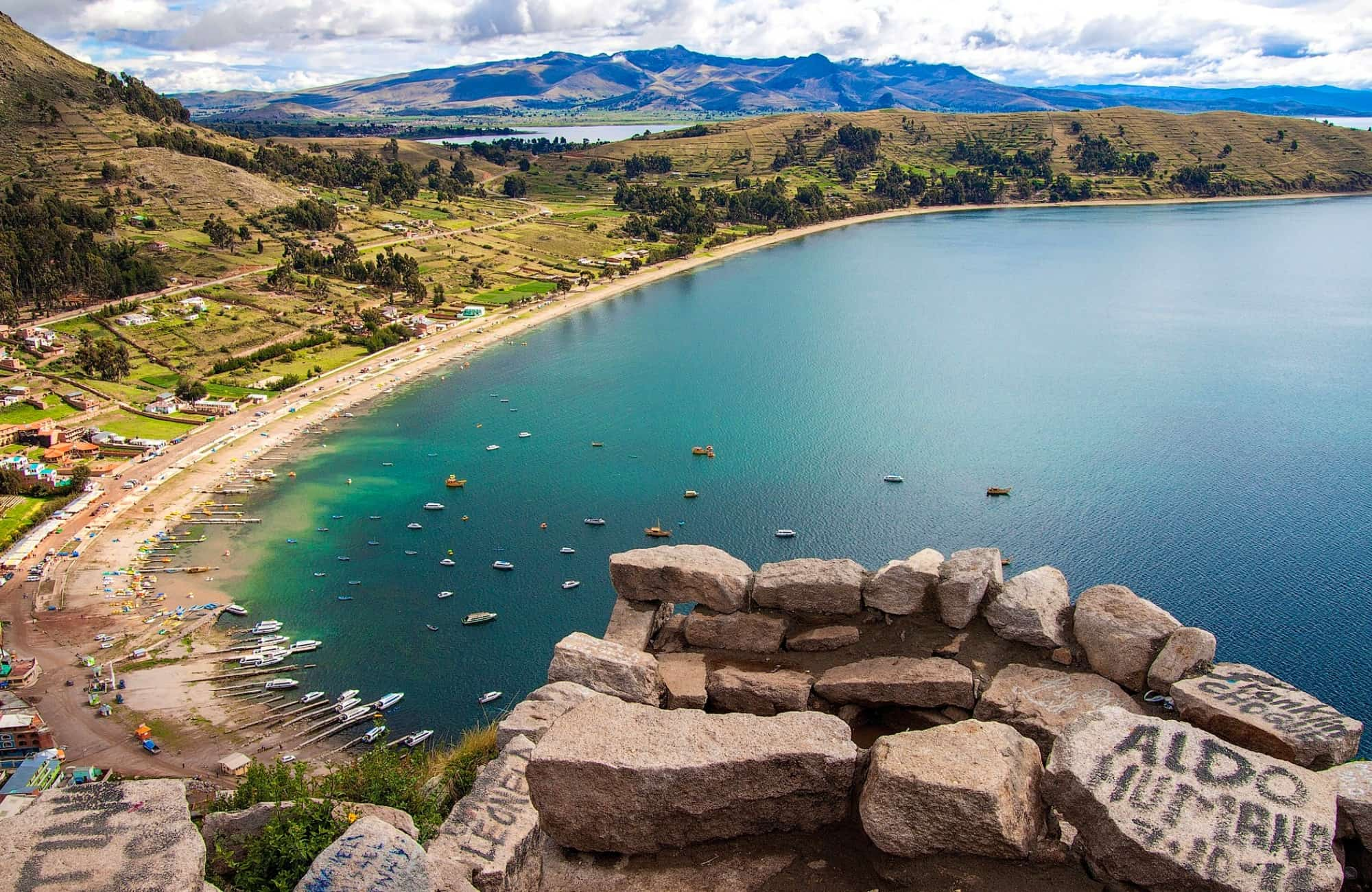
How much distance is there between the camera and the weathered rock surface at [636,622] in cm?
1702

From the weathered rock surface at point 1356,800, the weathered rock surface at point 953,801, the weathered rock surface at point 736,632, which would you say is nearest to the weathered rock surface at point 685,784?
the weathered rock surface at point 953,801

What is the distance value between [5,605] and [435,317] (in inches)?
2850

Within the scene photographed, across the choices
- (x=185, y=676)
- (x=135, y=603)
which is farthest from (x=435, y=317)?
(x=185, y=676)

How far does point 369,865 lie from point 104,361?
97250 millimetres

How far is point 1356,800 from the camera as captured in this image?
33.2 feet

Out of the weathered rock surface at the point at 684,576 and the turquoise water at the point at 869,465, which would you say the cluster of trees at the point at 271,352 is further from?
the weathered rock surface at the point at 684,576

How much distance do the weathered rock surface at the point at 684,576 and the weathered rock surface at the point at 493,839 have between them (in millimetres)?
4577

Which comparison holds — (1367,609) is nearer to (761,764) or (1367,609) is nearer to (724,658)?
(724,658)

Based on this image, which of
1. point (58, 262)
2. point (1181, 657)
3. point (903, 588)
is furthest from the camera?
point (58, 262)

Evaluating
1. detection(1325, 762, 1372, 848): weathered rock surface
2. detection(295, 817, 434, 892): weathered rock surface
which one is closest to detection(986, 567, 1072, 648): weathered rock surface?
detection(1325, 762, 1372, 848): weathered rock surface

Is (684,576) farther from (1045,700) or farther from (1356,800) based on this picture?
(1356,800)

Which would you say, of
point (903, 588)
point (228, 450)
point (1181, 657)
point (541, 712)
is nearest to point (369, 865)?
point (541, 712)

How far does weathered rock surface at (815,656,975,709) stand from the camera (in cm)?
1428

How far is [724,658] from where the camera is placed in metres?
16.6
